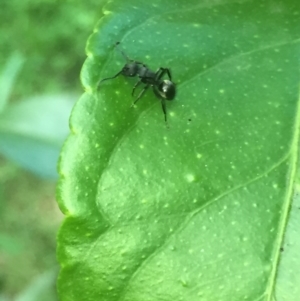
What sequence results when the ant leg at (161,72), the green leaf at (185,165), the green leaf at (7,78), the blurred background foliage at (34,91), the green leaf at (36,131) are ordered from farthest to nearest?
1. the blurred background foliage at (34,91)
2. the green leaf at (7,78)
3. the green leaf at (36,131)
4. the ant leg at (161,72)
5. the green leaf at (185,165)

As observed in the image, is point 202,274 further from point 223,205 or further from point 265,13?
point 265,13

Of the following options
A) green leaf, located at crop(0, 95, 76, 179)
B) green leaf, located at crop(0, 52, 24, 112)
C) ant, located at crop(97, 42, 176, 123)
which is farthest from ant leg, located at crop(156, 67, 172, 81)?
green leaf, located at crop(0, 52, 24, 112)

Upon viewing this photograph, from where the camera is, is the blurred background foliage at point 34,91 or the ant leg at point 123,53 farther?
the blurred background foliage at point 34,91

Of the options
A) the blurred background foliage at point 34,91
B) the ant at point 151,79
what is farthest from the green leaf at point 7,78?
the ant at point 151,79

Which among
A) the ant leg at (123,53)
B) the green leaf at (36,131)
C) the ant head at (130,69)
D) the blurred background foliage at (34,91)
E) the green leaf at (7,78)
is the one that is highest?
the ant leg at (123,53)

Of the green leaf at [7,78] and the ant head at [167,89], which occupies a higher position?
the ant head at [167,89]

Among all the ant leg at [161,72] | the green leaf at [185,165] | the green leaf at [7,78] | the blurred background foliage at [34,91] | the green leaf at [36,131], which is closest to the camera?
the green leaf at [185,165]

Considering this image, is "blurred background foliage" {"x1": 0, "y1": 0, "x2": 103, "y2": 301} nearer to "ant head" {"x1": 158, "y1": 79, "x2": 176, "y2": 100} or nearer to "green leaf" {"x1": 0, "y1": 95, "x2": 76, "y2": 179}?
"green leaf" {"x1": 0, "y1": 95, "x2": 76, "y2": 179}

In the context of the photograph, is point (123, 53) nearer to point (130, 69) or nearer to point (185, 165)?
point (130, 69)

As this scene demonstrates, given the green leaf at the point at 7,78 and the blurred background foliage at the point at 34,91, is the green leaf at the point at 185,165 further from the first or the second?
the blurred background foliage at the point at 34,91
